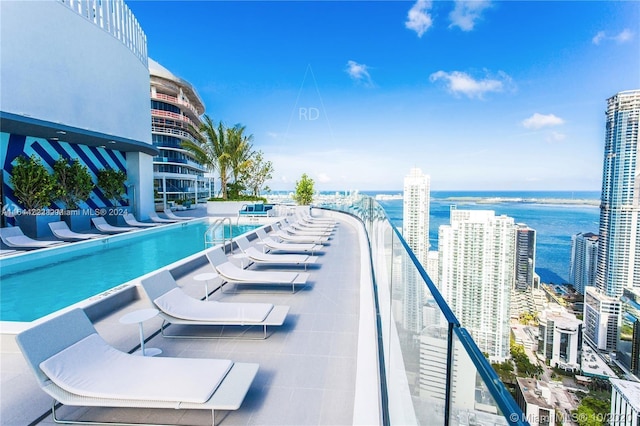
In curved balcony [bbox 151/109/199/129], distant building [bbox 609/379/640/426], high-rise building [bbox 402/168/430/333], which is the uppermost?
curved balcony [bbox 151/109/199/129]

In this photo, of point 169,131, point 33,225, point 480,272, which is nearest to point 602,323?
point 480,272

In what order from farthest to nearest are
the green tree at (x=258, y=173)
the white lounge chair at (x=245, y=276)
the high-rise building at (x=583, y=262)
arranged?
the green tree at (x=258, y=173), the high-rise building at (x=583, y=262), the white lounge chair at (x=245, y=276)

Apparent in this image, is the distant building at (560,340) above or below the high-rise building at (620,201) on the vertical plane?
below

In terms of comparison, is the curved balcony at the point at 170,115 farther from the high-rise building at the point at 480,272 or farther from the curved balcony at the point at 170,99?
the high-rise building at the point at 480,272

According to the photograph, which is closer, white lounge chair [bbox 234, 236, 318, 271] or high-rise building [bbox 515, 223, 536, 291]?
white lounge chair [bbox 234, 236, 318, 271]

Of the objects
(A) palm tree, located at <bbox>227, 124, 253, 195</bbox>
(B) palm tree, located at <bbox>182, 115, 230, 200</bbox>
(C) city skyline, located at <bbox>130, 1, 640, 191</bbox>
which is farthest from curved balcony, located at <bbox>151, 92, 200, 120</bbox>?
(A) palm tree, located at <bbox>227, 124, 253, 195</bbox>

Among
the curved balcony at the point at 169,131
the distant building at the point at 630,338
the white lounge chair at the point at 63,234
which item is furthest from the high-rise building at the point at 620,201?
the curved balcony at the point at 169,131

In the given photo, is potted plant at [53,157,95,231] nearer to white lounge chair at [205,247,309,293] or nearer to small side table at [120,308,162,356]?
white lounge chair at [205,247,309,293]
